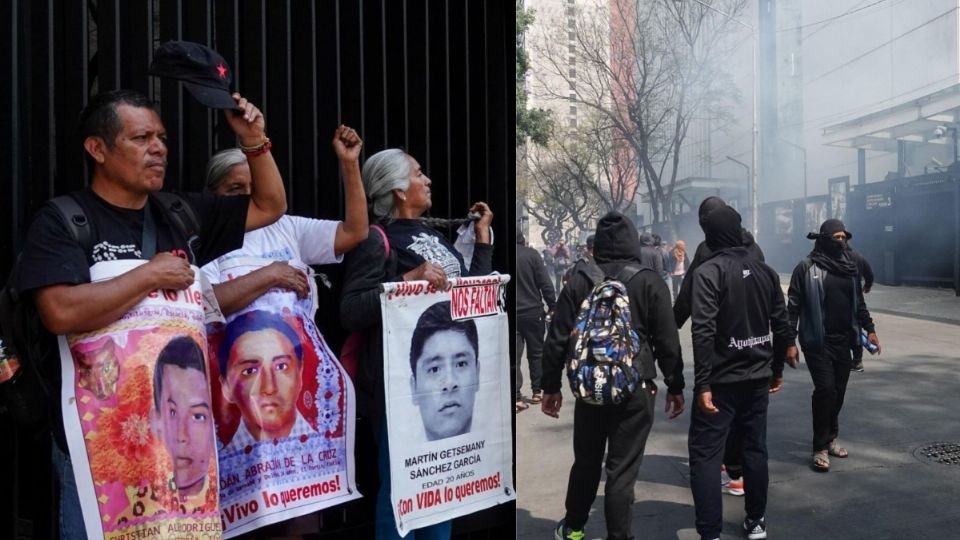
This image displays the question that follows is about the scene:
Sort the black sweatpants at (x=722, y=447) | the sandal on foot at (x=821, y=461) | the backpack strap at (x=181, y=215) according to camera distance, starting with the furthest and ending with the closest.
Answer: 1. the sandal on foot at (x=821, y=461)
2. the black sweatpants at (x=722, y=447)
3. the backpack strap at (x=181, y=215)

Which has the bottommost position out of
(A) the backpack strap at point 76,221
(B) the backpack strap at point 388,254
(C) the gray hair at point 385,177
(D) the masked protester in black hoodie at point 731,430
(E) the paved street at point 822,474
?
(E) the paved street at point 822,474

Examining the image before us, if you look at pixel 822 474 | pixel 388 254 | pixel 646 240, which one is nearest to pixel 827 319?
pixel 822 474

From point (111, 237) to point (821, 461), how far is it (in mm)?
5226

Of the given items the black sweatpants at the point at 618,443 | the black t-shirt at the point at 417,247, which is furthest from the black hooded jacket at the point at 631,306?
the black t-shirt at the point at 417,247

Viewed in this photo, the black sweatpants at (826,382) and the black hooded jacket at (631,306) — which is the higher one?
the black hooded jacket at (631,306)

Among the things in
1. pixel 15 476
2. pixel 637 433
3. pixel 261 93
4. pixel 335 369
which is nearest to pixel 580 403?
pixel 637 433

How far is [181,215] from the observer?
8.09ft

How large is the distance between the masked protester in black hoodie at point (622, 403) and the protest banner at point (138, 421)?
2.40 meters

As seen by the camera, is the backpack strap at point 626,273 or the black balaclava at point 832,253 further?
the black balaclava at point 832,253

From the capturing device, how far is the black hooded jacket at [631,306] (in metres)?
4.30

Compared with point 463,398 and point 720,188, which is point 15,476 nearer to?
point 463,398

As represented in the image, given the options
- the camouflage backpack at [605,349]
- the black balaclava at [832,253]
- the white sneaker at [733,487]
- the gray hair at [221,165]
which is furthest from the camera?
the black balaclava at [832,253]

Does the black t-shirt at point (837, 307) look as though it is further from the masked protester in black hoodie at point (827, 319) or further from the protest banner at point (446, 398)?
the protest banner at point (446, 398)

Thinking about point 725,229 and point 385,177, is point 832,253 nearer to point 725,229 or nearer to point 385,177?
point 725,229
